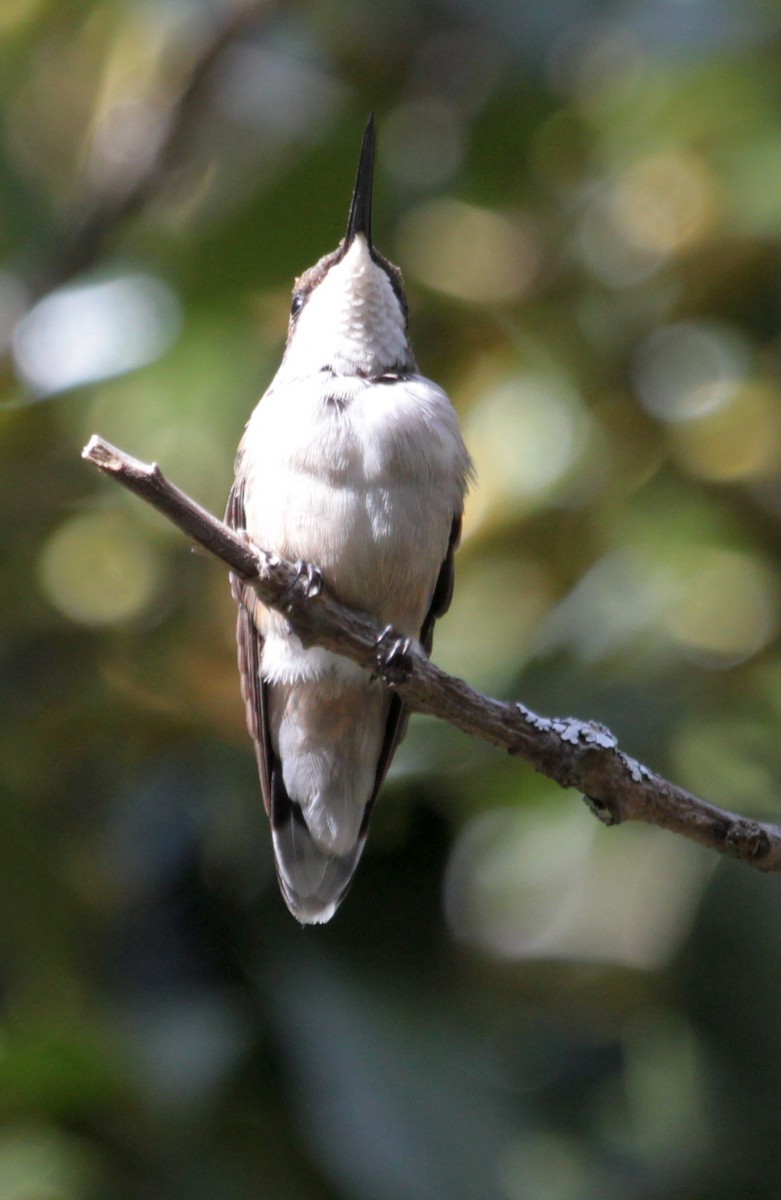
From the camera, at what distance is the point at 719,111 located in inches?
232

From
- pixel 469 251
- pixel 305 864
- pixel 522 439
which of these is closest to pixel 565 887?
pixel 305 864

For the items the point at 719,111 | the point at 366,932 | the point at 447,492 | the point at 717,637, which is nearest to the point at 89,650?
the point at 366,932

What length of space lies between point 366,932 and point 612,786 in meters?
2.06

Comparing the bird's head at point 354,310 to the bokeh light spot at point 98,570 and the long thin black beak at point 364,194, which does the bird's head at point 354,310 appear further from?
the bokeh light spot at point 98,570

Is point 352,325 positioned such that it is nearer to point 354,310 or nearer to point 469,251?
point 354,310

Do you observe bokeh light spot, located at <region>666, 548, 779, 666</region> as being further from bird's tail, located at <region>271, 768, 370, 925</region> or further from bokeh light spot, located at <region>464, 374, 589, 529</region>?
bird's tail, located at <region>271, 768, 370, 925</region>

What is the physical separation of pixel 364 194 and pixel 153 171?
1.03 metres

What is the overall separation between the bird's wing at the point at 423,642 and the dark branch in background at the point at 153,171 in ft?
6.39

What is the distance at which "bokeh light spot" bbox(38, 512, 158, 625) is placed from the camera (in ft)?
18.2

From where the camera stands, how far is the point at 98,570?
5637 mm

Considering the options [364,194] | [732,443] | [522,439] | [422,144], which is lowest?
[364,194]

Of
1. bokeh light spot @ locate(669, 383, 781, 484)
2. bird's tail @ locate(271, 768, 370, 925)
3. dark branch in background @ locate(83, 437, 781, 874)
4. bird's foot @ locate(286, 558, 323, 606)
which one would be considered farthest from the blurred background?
dark branch in background @ locate(83, 437, 781, 874)

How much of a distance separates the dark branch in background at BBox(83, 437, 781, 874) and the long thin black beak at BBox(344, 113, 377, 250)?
6.39 feet

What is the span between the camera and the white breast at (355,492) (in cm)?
405
